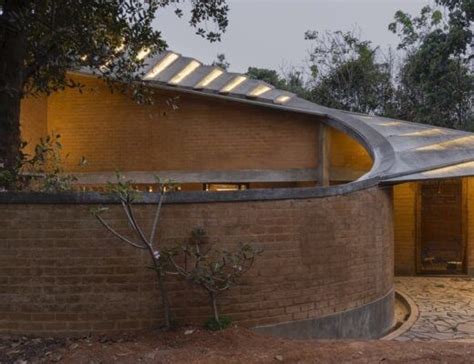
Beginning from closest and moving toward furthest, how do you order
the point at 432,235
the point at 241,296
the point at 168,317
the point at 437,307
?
the point at 168,317 → the point at 241,296 → the point at 437,307 → the point at 432,235

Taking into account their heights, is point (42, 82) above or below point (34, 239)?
above

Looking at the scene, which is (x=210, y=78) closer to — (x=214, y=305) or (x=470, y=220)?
(x=470, y=220)

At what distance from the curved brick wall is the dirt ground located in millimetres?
235

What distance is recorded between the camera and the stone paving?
8930mm

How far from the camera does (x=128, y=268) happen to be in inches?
241

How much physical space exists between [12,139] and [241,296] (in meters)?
3.63

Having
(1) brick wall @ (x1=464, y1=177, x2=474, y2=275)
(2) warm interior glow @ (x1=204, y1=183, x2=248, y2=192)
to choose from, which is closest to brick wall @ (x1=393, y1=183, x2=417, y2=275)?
(1) brick wall @ (x1=464, y1=177, x2=474, y2=275)

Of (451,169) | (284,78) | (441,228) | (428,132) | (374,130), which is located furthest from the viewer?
(284,78)

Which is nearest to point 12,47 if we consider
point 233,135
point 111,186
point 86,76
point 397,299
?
point 111,186

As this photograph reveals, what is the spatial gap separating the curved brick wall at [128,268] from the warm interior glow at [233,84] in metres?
6.55

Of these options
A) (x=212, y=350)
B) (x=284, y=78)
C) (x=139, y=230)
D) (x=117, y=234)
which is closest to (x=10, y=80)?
(x=117, y=234)

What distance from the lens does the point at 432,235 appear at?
14297 millimetres

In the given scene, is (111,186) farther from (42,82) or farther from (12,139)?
(42,82)

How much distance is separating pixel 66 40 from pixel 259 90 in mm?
6468
